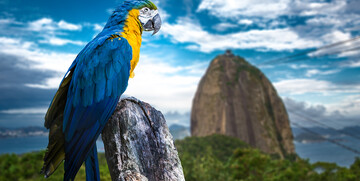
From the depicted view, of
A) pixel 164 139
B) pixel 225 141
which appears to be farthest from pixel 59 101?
pixel 225 141

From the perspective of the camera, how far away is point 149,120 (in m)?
2.46

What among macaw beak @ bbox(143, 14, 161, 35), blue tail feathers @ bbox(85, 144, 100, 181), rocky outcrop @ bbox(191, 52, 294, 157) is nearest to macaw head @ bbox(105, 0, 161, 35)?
macaw beak @ bbox(143, 14, 161, 35)

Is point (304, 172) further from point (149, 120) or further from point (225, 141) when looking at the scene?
point (225, 141)

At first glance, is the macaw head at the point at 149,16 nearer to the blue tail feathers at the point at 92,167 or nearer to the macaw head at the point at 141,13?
the macaw head at the point at 141,13

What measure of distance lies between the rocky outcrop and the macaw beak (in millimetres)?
24309

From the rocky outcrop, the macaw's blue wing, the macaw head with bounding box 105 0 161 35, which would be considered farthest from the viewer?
the rocky outcrop

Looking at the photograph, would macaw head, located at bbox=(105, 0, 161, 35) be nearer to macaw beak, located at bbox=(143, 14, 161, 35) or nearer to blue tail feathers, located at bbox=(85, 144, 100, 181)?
macaw beak, located at bbox=(143, 14, 161, 35)

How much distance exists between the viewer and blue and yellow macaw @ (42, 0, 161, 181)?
2221mm

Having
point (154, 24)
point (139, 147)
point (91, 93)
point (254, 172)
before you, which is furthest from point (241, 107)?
point (91, 93)

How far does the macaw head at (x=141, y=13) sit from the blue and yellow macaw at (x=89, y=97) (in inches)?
1.4

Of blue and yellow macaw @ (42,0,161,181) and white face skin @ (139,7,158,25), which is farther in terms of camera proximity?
white face skin @ (139,7,158,25)

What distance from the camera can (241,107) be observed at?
→ 27.7 m

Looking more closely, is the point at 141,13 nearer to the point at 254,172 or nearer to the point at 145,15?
the point at 145,15

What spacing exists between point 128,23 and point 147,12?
0.34 metres
